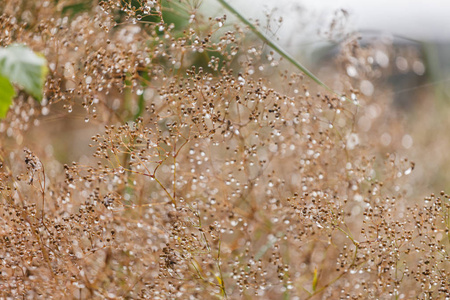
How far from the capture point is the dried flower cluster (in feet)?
1.72

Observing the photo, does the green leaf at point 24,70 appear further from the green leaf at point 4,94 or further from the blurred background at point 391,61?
the blurred background at point 391,61

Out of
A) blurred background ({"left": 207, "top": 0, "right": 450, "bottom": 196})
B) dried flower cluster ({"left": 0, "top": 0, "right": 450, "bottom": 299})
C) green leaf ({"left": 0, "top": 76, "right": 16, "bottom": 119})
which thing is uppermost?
blurred background ({"left": 207, "top": 0, "right": 450, "bottom": 196})

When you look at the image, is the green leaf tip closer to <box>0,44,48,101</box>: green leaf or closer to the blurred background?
<box>0,44,48,101</box>: green leaf

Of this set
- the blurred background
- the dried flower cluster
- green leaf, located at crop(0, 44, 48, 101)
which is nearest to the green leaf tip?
green leaf, located at crop(0, 44, 48, 101)

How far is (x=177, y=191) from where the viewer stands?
66 centimetres

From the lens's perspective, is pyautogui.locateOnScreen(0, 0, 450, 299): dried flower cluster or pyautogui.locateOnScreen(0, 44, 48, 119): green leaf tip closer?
pyautogui.locateOnScreen(0, 44, 48, 119): green leaf tip

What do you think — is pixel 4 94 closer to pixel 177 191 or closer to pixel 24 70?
pixel 24 70

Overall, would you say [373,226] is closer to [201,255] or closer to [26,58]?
[201,255]

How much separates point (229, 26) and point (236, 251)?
35 centimetres

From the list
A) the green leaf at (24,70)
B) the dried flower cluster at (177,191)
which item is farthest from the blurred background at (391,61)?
the green leaf at (24,70)

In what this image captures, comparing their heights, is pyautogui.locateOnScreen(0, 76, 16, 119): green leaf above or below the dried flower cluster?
below

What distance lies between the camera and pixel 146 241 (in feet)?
1.99

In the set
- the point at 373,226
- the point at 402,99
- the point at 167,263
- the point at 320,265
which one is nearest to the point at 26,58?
the point at 167,263

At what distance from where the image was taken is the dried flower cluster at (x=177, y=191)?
0.52 metres
